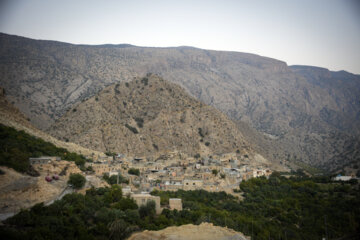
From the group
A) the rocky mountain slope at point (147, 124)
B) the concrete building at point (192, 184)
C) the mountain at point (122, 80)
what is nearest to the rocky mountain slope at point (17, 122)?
the rocky mountain slope at point (147, 124)

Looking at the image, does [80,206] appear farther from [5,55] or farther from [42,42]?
[42,42]

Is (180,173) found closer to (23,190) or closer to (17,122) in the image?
(17,122)

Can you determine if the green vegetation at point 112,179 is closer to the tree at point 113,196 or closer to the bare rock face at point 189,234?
the tree at point 113,196

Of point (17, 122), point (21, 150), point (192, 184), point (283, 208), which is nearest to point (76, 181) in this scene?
point (21, 150)

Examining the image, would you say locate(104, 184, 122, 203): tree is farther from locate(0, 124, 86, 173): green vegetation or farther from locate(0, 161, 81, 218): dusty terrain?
locate(0, 124, 86, 173): green vegetation

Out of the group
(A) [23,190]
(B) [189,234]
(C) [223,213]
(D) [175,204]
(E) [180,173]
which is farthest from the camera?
(E) [180,173]

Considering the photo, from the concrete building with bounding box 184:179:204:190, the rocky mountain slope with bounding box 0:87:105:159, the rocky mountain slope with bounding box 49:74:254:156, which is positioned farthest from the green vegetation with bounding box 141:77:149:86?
the concrete building with bounding box 184:179:204:190

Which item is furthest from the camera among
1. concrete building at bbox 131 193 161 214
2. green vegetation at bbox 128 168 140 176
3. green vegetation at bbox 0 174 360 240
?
green vegetation at bbox 128 168 140 176
